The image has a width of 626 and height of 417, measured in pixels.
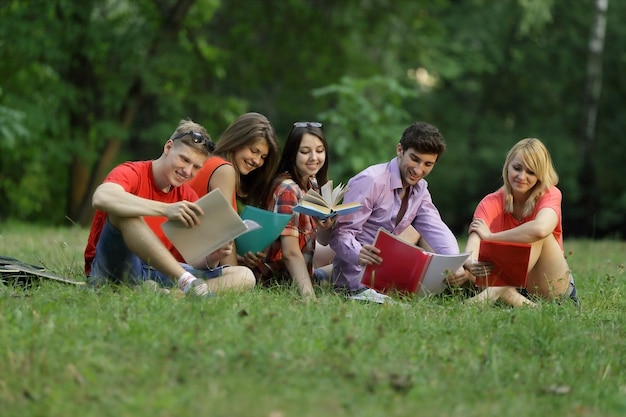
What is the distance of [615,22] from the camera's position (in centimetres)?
2117

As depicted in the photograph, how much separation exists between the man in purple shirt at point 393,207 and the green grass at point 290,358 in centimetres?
68

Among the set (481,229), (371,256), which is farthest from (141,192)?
(481,229)

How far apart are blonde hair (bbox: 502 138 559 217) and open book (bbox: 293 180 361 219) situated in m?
1.07

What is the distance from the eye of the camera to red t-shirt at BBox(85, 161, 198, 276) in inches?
205

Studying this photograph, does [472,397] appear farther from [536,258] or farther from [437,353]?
[536,258]

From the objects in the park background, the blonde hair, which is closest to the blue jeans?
the blonde hair

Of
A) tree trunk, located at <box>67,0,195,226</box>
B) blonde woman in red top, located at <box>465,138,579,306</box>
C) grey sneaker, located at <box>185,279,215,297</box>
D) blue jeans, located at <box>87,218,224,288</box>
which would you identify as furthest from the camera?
tree trunk, located at <box>67,0,195,226</box>

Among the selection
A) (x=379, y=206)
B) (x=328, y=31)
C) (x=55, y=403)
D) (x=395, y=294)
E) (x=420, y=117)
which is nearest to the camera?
(x=55, y=403)

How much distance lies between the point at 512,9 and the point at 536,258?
1606 centimetres

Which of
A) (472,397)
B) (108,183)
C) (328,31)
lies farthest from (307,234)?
(328,31)

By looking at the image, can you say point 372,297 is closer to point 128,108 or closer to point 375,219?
point 375,219

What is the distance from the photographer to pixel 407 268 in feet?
17.7

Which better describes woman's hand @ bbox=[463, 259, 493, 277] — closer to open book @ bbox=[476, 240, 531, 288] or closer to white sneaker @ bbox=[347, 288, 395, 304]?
open book @ bbox=[476, 240, 531, 288]

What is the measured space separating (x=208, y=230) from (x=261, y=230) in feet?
1.29
